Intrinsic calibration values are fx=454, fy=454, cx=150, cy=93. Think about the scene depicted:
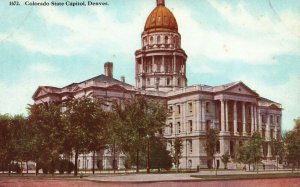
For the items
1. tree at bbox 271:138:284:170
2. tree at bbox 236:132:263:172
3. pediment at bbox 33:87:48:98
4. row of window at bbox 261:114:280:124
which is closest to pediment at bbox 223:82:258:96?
tree at bbox 271:138:284:170

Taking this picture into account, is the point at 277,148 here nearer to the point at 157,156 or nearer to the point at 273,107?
the point at 273,107

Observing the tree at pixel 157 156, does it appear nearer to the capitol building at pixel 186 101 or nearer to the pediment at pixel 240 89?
the capitol building at pixel 186 101

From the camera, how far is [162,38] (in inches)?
4055

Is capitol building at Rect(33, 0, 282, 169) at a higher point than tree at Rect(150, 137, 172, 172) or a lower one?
higher

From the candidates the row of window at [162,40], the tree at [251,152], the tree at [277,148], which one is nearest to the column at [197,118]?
the tree at [277,148]

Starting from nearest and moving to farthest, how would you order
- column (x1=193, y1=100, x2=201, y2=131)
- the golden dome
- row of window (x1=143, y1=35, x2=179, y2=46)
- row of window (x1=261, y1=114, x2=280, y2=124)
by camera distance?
column (x1=193, y1=100, x2=201, y2=131) < row of window (x1=261, y1=114, x2=280, y2=124) < row of window (x1=143, y1=35, x2=179, y2=46) < the golden dome

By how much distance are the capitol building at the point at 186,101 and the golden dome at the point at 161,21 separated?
0.34 metres

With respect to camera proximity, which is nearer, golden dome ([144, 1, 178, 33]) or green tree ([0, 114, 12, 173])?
green tree ([0, 114, 12, 173])

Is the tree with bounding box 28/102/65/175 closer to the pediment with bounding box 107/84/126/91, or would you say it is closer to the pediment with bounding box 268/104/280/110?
the pediment with bounding box 107/84/126/91

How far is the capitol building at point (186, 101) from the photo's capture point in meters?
82.4

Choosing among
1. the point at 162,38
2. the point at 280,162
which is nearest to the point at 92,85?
the point at 162,38

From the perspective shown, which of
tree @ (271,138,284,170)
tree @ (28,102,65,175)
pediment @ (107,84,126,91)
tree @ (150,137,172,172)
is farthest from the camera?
pediment @ (107,84,126,91)

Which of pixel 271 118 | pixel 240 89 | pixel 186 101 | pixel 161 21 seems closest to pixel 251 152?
pixel 240 89

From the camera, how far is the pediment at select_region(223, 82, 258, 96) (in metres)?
86.2
